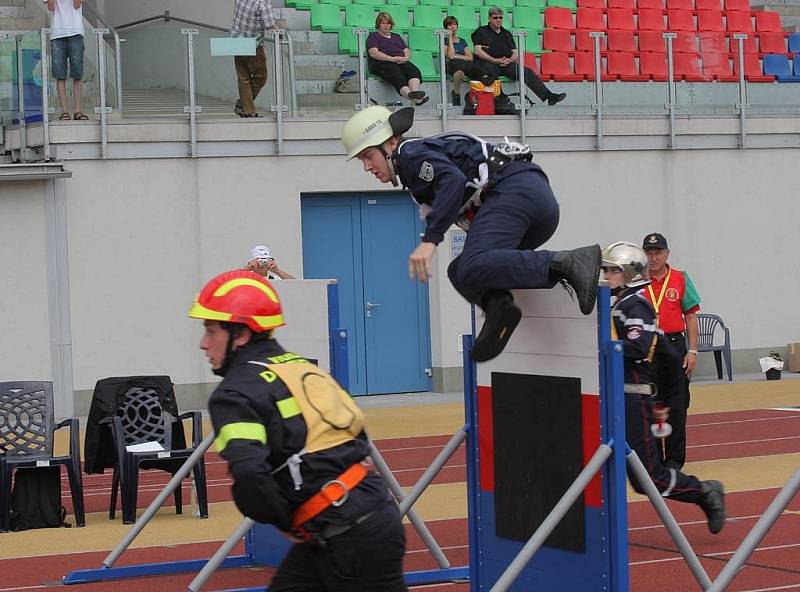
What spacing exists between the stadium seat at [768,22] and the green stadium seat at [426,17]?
5.82m

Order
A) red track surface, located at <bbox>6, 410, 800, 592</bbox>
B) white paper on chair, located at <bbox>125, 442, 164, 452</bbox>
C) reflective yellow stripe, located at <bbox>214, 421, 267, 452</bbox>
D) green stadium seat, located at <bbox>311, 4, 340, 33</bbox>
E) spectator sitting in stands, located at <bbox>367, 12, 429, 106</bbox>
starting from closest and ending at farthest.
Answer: reflective yellow stripe, located at <bbox>214, 421, 267, 452</bbox> < red track surface, located at <bbox>6, 410, 800, 592</bbox> < white paper on chair, located at <bbox>125, 442, 164, 452</bbox> < spectator sitting in stands, located at <bbox>367, 12, 429, 106</bbox> < green stadium seat, located at <bbox>311, 4, 340, 33</bbox>

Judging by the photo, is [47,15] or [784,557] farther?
[47,15]

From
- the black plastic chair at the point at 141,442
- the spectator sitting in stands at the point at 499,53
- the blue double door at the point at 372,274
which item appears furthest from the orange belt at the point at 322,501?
the spectator sitting in stands at the point at 499,53

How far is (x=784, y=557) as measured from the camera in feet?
29.2

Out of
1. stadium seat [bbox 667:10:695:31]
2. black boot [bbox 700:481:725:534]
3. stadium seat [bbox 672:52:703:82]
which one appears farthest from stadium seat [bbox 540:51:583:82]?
black boot [bbox 700:481:725:534]

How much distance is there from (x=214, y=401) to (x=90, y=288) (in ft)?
46.7

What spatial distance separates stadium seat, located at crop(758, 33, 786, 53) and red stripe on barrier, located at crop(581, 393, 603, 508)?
16.8 metres

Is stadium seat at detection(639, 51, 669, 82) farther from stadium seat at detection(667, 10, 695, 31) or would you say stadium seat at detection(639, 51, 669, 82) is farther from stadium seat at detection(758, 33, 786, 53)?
stadium seat at detection(667, 10, 695, 31)

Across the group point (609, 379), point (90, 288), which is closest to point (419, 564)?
point (609, 379)

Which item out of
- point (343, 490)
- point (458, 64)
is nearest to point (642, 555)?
point (343, 490)

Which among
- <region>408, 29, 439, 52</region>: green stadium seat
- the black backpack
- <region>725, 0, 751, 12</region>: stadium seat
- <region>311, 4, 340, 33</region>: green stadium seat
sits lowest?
the black backpack

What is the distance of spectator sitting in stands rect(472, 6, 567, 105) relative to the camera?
19.8 meters

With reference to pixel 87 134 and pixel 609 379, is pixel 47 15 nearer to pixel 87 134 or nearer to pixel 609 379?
pixel 87 134

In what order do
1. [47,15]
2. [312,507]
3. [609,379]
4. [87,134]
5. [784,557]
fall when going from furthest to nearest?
[47,15] → [87,134] → [784,557] → [609,379] → [312,507]
